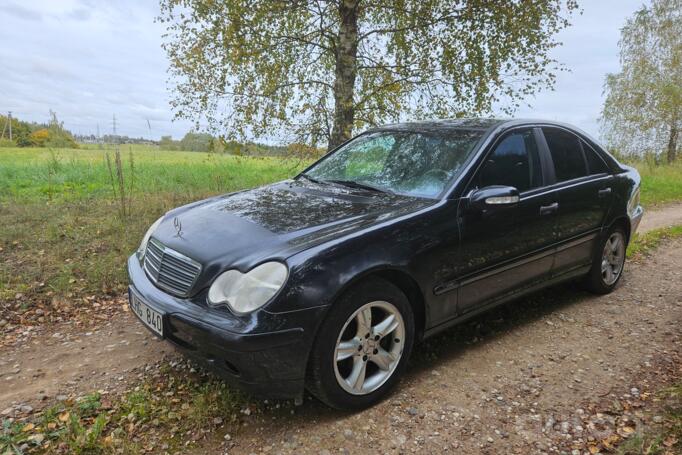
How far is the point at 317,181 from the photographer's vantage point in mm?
3994

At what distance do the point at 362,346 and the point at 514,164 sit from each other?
1936 mm

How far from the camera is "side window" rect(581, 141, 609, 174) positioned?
4371 millimetres

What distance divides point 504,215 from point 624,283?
8.81 feet

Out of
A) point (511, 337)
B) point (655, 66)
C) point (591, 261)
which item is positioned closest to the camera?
point (511, 337)

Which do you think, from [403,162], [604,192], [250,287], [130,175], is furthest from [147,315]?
[130,175]

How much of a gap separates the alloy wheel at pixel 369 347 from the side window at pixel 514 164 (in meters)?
1.21

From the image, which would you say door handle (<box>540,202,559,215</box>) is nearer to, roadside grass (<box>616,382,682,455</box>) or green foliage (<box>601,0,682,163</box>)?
roadside grass (<box>616,382,682,455</box>)

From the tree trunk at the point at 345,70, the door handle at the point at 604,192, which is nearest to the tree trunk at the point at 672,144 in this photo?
the tree trunk at the point at 345,70

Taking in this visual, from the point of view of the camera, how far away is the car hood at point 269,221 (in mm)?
2584

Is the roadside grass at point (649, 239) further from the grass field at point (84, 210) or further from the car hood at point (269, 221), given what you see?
the car hood at point (269, 221)

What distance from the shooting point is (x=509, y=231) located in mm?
3441

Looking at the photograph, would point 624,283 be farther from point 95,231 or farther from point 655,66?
point 655,66

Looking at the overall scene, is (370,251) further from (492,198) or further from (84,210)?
(84,210)

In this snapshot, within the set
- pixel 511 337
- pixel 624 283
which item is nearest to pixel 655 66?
pixel 624 283
